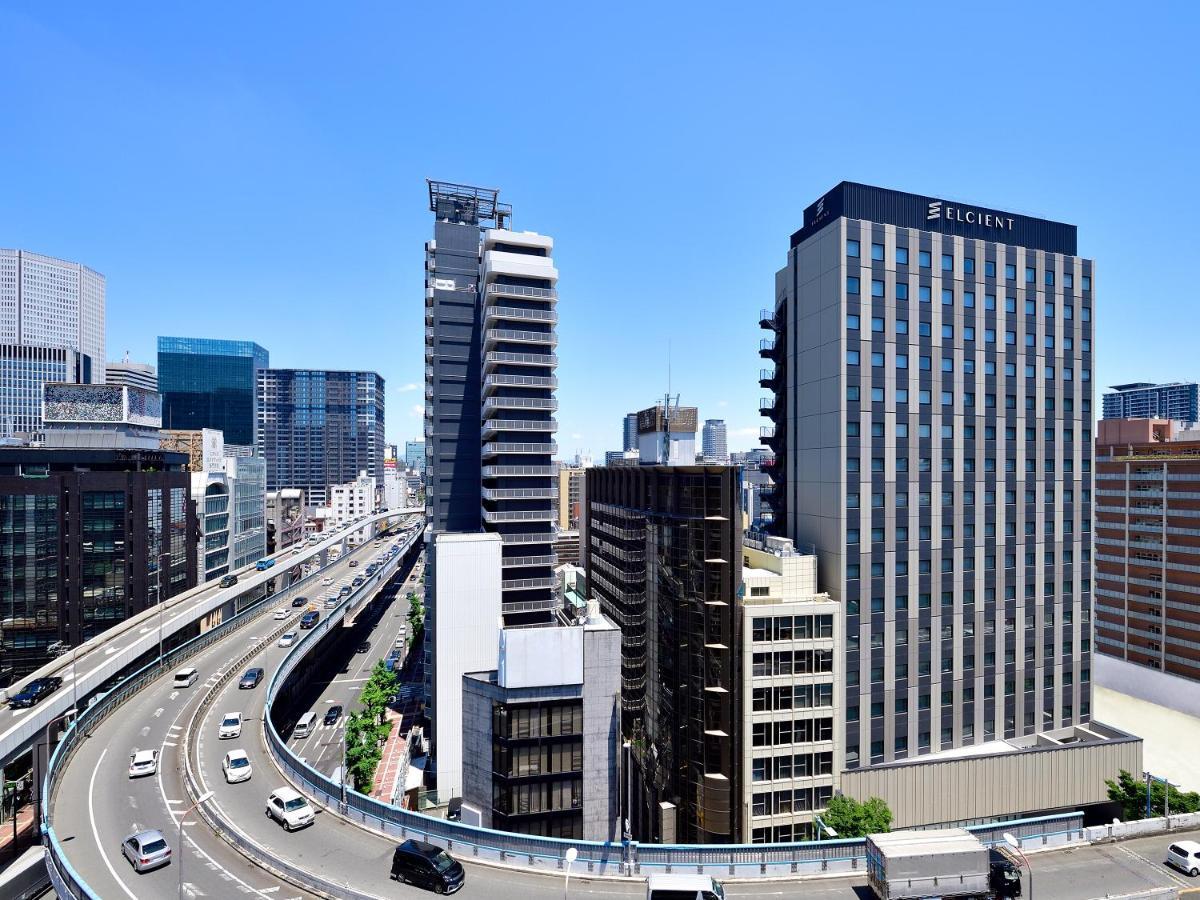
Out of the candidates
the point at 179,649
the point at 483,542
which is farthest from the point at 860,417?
the point at 179,649

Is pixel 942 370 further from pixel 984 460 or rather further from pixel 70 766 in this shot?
pixel 70 766

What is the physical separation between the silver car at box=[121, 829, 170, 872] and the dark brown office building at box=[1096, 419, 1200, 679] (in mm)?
131277

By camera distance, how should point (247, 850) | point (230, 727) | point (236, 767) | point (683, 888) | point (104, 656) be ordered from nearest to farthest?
point (683, 888)
point (247, 850)
point (236, 767)
point (230, 727)
point (104, 656)

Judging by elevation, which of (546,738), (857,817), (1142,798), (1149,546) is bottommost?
(1142,798)

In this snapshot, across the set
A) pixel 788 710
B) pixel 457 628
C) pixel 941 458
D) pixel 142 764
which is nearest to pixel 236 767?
pixel 142 764

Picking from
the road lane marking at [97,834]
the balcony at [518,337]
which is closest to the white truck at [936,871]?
the road lane marking at [97,834]

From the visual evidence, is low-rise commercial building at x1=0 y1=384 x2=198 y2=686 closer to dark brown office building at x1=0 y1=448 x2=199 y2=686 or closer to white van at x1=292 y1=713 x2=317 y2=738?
dark brown office building at x1=0 y1=448 x2=199 y2=686

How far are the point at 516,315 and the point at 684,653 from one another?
165 ft

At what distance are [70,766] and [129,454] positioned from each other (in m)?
75.8

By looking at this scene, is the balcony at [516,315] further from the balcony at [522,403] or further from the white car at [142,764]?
the white car at [142,764]

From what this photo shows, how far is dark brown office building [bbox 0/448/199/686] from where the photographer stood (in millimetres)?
94500

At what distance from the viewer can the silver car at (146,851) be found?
38.0 metres

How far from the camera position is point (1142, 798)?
5756 cm

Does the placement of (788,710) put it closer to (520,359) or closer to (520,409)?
(520,409)
